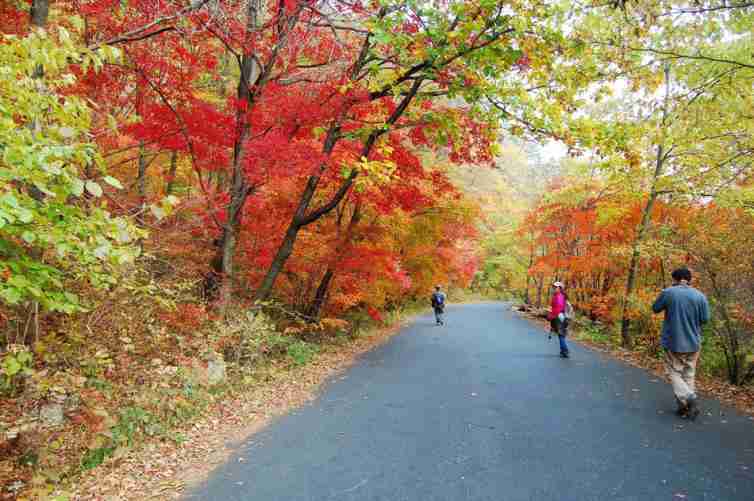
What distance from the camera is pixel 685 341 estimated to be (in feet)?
18.5

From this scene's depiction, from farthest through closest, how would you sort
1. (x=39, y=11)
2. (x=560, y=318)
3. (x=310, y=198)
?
1. (x=560, y=318)
2. (x=310, y=198)
3. (x=39, y=11)

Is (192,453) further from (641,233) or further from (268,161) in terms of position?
(641,233)

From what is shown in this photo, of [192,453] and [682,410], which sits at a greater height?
[682,410]

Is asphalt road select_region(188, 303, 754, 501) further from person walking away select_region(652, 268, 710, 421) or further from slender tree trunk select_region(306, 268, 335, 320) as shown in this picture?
slender tree trunk select_region(306, 268, 335, 320)

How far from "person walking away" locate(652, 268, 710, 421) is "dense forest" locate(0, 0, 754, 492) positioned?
6.99ft

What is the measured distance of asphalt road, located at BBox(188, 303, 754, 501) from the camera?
378 cm

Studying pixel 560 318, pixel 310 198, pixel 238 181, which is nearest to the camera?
pixel 238 181

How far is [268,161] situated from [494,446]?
5811 mm

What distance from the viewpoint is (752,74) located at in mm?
6668

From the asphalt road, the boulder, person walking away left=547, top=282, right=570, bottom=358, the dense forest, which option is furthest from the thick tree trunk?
person walking away left=547, top=282, right=570, bottom=358

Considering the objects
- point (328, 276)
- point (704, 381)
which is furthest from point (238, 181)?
point (704, 381)

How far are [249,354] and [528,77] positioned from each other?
7.06m

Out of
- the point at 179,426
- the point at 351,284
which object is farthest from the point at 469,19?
the point at 351,284

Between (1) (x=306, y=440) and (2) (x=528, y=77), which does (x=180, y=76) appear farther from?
(1) (x=306, y=440)
